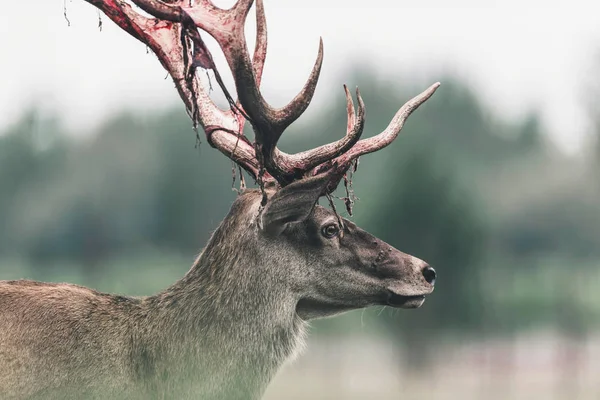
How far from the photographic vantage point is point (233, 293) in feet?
26.2

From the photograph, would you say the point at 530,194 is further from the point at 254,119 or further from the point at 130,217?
the point at 254,119

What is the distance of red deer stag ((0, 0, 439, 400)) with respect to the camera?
25.1 ft

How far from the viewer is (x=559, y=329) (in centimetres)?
3144

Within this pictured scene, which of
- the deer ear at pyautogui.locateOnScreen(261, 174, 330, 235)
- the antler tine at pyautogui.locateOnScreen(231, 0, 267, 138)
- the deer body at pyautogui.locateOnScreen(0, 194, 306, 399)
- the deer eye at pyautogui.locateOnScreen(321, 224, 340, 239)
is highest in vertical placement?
the antler tine at pyautogui.locateOnScreen(231, 0, 267, 138)

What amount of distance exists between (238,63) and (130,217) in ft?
111

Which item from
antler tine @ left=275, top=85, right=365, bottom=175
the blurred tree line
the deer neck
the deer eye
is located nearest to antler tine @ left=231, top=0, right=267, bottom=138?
antler tine @ left=275, top=85, right=365, bottom=175

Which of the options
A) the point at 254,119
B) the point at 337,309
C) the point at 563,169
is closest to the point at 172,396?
the point at 337,309

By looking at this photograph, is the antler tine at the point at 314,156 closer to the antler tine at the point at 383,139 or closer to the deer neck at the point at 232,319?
the antler tine at the point at 383,139

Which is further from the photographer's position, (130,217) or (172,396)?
(130,217)

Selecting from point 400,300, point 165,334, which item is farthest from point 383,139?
point 165,334

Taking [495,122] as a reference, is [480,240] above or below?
below

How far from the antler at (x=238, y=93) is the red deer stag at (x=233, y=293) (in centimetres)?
1

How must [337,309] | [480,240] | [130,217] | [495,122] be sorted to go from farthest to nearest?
[495,122] < [130,217] < [480,240] < [337,309]

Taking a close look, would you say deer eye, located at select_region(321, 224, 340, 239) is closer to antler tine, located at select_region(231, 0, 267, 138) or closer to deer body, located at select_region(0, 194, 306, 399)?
deer body, located at select_region(0, 194, 306, 399)
